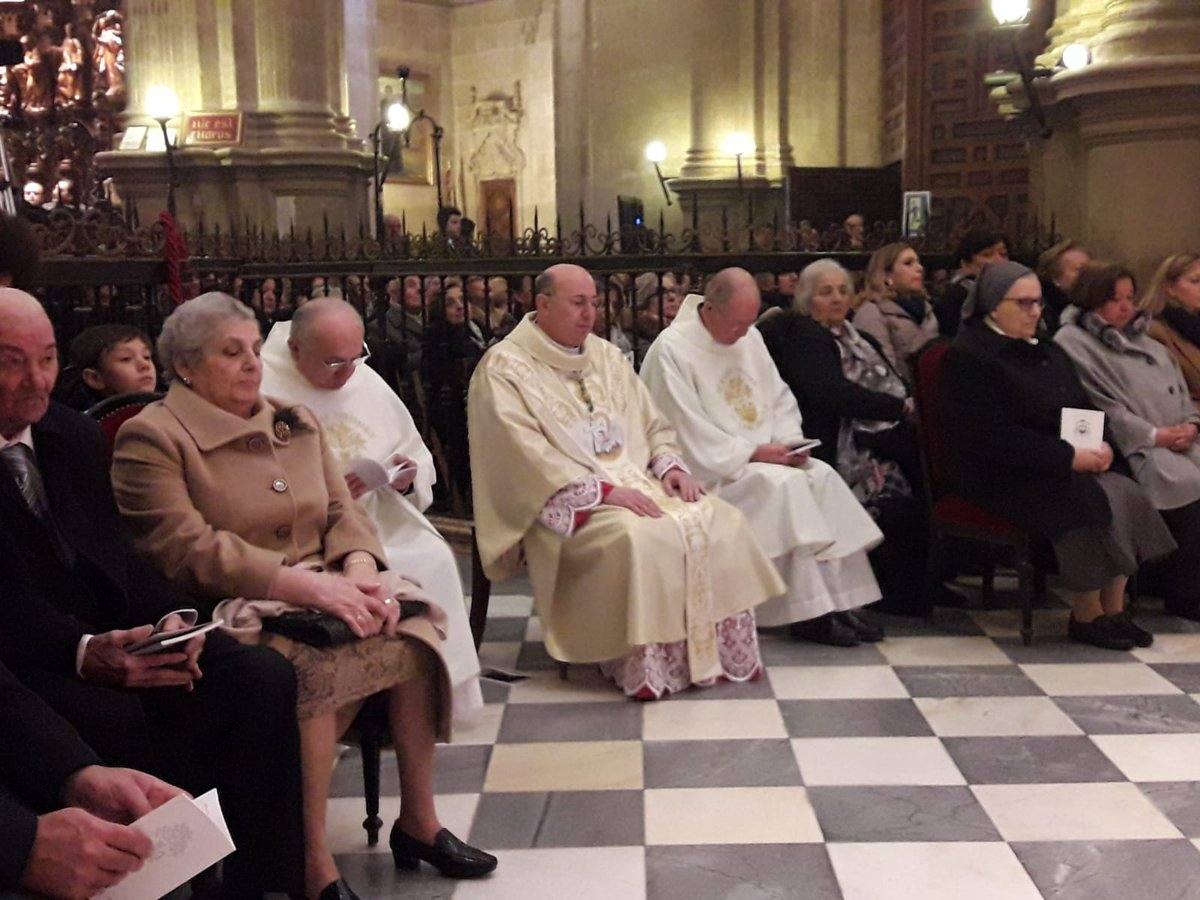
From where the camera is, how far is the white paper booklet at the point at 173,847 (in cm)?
236

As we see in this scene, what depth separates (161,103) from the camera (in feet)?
44.5

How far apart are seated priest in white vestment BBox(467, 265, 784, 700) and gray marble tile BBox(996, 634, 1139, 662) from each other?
97cm

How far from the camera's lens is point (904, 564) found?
6031 mm

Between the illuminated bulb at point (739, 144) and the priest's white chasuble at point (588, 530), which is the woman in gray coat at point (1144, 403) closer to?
the priest's white chasuble at point (588, 530)

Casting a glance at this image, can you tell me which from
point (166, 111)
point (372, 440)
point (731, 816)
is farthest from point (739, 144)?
point (731, 816)

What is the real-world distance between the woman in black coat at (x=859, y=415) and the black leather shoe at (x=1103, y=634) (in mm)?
669

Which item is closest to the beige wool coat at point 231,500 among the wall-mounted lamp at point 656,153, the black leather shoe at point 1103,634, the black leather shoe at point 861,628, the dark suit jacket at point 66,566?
the dark suit jacket at point 66,566

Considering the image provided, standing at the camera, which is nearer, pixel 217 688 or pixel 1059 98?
pixel 217 688

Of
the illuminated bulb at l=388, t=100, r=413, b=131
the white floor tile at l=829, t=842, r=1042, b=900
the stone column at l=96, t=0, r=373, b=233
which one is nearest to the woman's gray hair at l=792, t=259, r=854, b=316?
the white floor tile at l=829, t=842, r=1042, b=900

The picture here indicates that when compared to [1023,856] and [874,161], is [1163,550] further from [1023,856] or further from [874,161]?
[874,161]

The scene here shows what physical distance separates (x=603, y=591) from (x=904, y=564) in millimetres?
1619

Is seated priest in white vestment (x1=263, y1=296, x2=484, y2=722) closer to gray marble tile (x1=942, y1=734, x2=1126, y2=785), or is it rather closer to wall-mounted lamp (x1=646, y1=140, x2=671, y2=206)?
gray marble tile (x1=942, y1=734, x2=1126, y2=785)

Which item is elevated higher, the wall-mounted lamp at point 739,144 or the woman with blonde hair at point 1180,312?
the wall-mounted lamp at point 739,144

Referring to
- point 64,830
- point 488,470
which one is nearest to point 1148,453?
point 488,470
